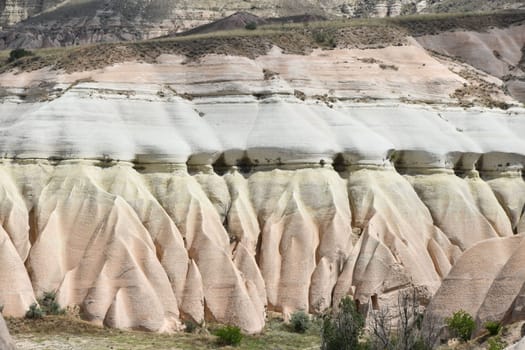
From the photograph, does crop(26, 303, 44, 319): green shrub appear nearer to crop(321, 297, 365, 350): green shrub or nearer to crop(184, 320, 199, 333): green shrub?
crop(184, 320, 199, 333): green shrub

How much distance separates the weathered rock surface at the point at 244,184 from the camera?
1906 inches

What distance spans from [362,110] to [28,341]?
26.2 metres

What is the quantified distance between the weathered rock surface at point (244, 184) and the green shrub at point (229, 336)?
3441 millimetres

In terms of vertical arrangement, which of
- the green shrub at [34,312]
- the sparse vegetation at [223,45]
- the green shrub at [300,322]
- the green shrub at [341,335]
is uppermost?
the sparse vegetation at [223,45]

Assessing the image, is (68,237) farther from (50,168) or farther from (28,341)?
(28,341)

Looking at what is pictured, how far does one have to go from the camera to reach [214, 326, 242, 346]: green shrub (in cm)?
4353

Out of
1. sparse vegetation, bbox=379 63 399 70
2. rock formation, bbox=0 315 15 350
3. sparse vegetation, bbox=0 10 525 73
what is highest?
sparse vegetation, bbox=0 10 525 73

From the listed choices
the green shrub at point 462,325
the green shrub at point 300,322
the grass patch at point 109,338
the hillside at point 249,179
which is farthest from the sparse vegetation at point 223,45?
the green shrub at point 462,325

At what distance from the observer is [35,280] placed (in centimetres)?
4794

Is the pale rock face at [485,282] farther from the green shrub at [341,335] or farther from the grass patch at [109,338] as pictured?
the grass patch at [109,338]

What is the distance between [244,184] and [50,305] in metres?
14.1

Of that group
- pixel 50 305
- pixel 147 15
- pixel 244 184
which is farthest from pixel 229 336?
pixel 147 15

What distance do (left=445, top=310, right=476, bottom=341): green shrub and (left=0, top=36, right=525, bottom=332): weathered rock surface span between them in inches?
489

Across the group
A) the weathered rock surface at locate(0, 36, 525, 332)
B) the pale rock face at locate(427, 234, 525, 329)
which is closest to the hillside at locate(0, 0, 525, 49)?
the weathered rock surface at locate(0, 36, 525, 332)
